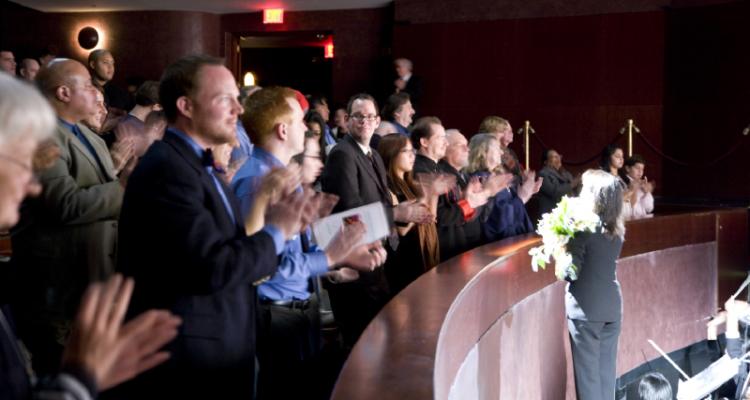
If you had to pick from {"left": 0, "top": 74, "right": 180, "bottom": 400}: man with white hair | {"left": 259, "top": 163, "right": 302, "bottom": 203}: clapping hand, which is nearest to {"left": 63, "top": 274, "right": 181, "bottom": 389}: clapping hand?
{"left": 0, "top": 74, "right": 180, "bottom": 400}: man with white hair

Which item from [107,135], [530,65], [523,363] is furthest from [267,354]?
[530,65]

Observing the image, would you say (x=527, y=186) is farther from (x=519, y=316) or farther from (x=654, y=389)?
(x=654, y=389)

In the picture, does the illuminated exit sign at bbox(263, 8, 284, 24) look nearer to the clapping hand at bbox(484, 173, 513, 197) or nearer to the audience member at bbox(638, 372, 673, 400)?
the audience member at bbox(638, 372, 673, 400)

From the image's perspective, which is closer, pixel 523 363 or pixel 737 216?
pixel 523 363

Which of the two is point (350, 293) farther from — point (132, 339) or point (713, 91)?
point (713, 91)

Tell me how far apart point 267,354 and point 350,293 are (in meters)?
0.99

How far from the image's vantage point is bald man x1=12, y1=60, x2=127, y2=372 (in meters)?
2.82

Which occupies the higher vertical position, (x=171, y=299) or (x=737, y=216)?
(x=171, y=299)

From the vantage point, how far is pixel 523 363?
5664mm

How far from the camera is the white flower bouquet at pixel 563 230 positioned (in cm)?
555

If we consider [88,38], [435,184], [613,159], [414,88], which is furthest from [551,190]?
[88,38]

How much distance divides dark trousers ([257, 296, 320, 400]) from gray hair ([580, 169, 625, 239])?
117 inches

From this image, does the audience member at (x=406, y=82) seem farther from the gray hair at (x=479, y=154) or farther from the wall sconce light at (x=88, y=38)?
the gray hair at (x=479, y=154)

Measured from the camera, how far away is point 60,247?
9.37ft
